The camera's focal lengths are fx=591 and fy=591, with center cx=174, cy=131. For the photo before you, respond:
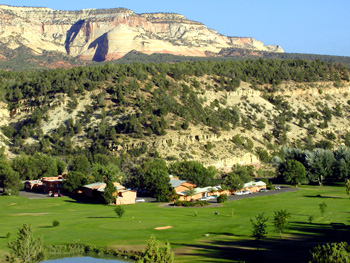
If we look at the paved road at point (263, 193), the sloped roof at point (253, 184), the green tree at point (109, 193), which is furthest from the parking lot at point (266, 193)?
the green tree at point (109, 193)

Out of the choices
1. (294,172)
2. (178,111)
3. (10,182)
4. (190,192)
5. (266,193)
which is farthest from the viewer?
(178,111)

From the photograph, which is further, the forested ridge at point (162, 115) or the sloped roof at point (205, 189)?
the forested ridge at point (162, 115)

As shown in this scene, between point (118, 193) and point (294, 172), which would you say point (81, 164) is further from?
point (294, 172)

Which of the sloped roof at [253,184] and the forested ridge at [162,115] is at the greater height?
the forested ridge at [162,115]

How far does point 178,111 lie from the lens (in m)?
123

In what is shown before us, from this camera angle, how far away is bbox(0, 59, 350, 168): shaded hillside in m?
117

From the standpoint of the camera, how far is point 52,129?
122m

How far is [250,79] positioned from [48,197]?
77.3 m

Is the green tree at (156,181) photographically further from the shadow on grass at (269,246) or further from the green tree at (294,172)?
the shadow on grass at (269,246)

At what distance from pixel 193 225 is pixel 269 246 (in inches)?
501

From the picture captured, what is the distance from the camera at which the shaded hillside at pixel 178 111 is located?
384 feet

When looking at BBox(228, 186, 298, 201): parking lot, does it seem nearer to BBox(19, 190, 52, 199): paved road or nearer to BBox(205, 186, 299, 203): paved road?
BBox(205, 186, 299, 203): paved road

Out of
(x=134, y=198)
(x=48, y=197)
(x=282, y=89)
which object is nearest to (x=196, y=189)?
(x=134, y=198)

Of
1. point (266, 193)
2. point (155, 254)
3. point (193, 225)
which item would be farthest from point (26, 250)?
point (266, 193)
